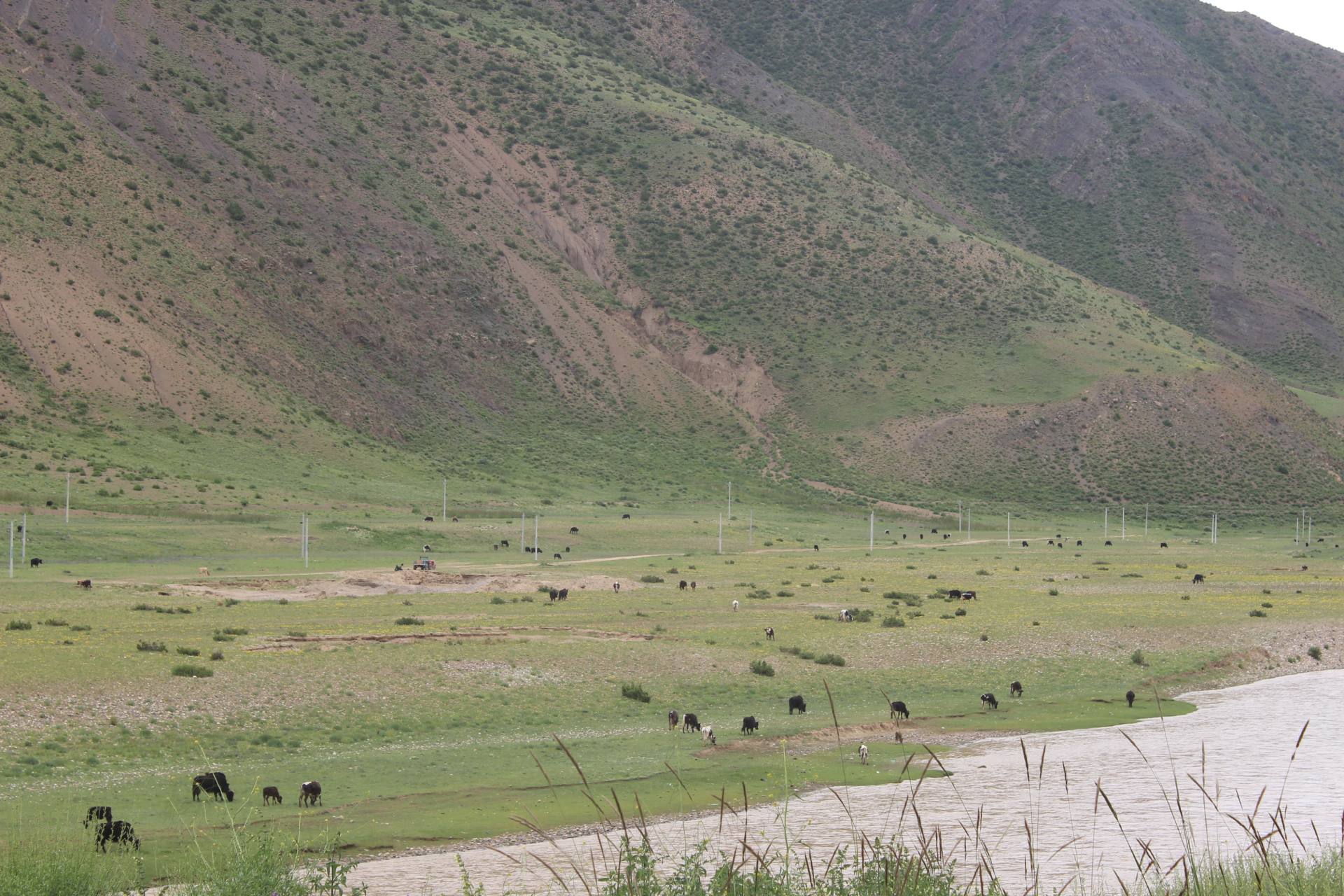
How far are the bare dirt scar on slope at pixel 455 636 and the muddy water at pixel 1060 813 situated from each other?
14.4 m

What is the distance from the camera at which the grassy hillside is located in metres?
95.6

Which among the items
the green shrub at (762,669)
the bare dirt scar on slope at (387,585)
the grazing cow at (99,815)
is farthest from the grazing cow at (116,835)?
the bare dirt scar on slope at (387,585)

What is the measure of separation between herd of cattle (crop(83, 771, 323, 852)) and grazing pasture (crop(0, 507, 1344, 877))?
0.57 feet

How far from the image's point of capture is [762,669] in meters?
35.5

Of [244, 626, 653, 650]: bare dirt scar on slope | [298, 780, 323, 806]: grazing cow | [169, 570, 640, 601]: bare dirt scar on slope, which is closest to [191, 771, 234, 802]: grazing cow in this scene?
[298, 780, 323, 806]: grazing cow

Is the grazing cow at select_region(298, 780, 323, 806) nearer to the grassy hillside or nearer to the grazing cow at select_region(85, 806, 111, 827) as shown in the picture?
the grazing cow at select_region(85, 806, 111, 827)

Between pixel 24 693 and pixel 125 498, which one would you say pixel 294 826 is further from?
pixel 125 498

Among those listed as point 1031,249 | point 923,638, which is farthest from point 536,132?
point 923,638

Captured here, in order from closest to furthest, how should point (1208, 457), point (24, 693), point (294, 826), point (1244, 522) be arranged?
point (294, 826), point (24, 693), point (1244, 522), point (1208, 457)

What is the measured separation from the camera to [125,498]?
7300cm

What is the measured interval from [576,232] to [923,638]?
9830cm

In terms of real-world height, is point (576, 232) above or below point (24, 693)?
above

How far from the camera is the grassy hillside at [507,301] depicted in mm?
95562

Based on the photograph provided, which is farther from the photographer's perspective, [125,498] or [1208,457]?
[1208,457]
